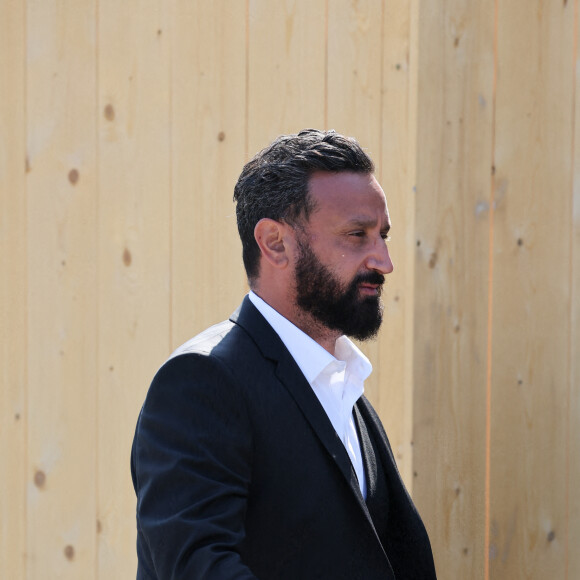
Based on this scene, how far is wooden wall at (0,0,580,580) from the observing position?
8.07 feet

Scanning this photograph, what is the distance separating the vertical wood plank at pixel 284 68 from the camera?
8.31ft

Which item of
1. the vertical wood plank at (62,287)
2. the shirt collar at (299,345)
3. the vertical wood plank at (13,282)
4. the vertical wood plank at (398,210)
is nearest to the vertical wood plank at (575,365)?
the vertical wood plank at (398,210)

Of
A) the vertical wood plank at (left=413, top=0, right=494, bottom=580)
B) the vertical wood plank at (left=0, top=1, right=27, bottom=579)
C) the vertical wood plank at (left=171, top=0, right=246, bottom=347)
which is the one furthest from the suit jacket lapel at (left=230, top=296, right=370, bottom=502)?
the vertical wood plank at (left=0, top=1, right=27, bottom=579)

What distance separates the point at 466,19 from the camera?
247 cm

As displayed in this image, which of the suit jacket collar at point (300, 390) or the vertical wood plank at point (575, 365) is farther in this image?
the vertical wood plank at point (575, 365)

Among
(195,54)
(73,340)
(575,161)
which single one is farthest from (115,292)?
(575,161)

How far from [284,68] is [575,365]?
3.62ft

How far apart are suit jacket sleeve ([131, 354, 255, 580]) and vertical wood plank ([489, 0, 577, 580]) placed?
51.2 inches

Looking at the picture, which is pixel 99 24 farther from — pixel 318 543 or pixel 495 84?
pixel 318 543

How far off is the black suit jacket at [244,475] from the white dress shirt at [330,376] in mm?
40

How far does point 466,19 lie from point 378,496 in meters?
1.39

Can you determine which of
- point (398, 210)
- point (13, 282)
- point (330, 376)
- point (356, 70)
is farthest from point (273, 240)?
point (13, 282)

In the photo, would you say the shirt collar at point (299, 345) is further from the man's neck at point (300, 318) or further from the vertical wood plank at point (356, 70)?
the vertical wood plank at point (356, 70)

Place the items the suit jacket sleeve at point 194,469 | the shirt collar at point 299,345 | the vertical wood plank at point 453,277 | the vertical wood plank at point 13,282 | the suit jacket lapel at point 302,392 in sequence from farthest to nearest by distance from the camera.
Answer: the vertical wood plank at point 13,282
the vertical wood plank at point 453,277
the shirt collar at point 299,345
the suit jacket lapel at point 302,392
the suit jacket sleeve at point 194,469
